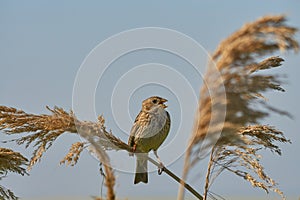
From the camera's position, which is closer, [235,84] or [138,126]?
[235,84]

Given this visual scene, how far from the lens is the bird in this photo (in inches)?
180

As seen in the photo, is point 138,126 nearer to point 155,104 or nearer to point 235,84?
point 155,104

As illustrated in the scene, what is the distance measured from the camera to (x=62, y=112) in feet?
8.87

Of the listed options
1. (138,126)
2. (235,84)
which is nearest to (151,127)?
(138,126)

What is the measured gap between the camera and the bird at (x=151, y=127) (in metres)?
4.56

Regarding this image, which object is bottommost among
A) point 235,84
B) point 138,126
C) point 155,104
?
point 235,84

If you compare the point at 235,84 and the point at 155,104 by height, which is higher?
the point at 155,104

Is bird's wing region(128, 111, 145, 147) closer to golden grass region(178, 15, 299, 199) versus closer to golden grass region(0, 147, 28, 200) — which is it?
golden grass region(0, 147, 28, 200)

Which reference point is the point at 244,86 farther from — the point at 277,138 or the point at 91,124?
the point at 277,138

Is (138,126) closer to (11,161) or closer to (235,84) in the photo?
(11,161)

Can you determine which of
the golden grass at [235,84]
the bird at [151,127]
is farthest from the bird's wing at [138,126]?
the golden grass at [235,84]

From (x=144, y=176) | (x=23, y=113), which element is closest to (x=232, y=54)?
(x=23, y=113)

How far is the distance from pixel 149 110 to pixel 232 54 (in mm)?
3512

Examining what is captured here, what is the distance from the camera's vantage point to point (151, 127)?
16.5 feet
